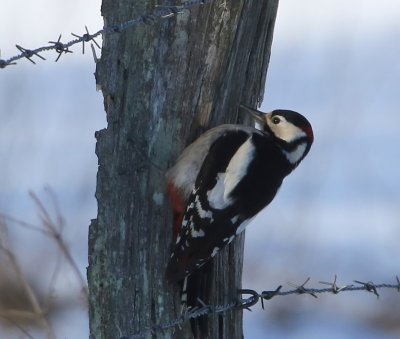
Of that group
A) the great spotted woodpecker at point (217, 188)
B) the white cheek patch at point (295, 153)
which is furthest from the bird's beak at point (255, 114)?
the white cheek patch at point (295, 153)

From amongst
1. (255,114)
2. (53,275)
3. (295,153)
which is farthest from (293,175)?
(255,114)

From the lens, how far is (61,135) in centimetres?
721

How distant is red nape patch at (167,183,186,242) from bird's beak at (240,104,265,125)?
43 centimetres

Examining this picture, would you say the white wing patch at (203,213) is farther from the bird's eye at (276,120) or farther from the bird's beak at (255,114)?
the bird's eye at (276,120)

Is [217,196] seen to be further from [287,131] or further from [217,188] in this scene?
[287,131]

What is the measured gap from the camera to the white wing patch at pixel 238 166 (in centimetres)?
416

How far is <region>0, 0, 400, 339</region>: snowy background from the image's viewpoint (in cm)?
614

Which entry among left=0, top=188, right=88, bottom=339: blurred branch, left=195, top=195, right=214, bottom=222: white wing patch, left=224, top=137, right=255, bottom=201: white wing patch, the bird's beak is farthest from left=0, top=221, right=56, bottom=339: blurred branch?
the bird's beak

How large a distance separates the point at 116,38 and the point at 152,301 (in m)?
0.95

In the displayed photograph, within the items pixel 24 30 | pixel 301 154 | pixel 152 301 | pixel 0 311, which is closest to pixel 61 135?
pixel 0 311

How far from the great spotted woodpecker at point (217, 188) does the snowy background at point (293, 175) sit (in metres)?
1.48

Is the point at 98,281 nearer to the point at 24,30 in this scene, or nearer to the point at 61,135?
the point at 61,135

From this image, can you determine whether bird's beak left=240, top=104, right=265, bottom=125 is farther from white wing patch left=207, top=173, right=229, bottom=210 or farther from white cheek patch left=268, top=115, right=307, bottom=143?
white wing patch left=207, top=173, right=229, bottom=210

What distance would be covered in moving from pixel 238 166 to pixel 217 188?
5.0 inches
